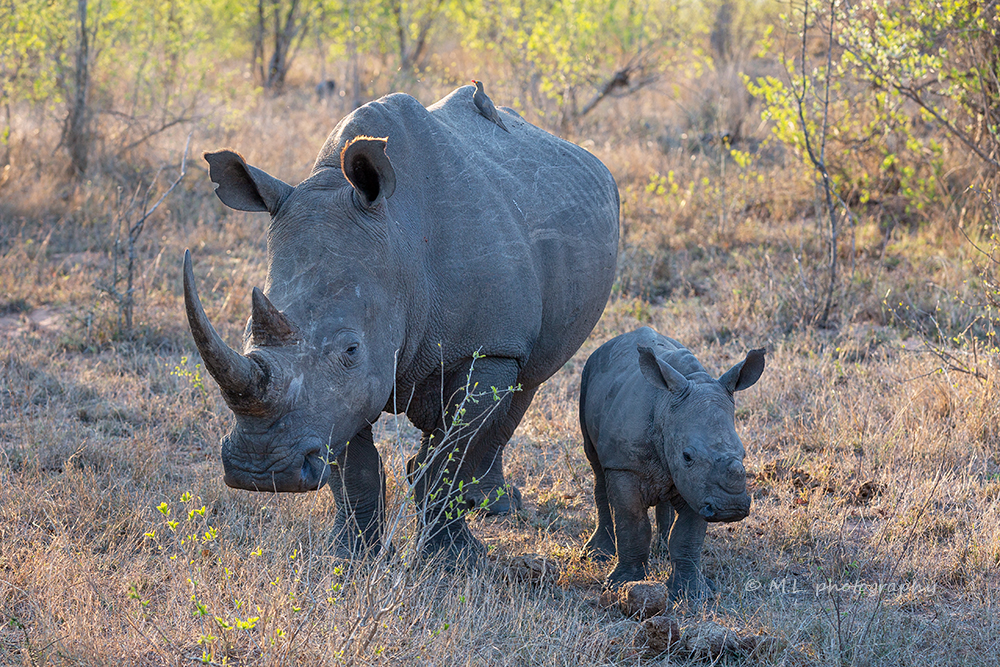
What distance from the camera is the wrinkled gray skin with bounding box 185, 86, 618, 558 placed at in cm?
349

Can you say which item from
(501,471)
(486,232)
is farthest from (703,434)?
(501,471)

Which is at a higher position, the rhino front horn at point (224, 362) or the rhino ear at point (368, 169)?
the rhino ear at point (368, 169)

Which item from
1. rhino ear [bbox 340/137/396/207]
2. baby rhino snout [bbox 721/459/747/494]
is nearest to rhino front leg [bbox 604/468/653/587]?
baby rhino snout [bbox 721/459/747/494]

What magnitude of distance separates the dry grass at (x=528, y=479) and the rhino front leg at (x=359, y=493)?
19 cm

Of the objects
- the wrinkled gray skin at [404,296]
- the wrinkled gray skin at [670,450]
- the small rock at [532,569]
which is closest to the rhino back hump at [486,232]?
the wrinkled gray skin at [404,296]

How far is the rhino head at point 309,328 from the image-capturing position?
11.1 feet

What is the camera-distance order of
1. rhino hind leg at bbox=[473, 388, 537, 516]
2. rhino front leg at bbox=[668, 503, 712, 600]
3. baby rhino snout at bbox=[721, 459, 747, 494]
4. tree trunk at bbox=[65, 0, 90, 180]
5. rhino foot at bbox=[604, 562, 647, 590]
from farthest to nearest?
tree trunk at bbox=[65, 0, 90, 180], rhino hind leg at bbox=[473, 388, 537, 516], rhino foot at bbox=[604, 562, 647, 590], rhino front leg at bbox=[668, 503, 712, 600], baby rhino snout at bbox=[721, 459, 747, 494]

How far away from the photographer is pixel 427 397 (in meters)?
4.59

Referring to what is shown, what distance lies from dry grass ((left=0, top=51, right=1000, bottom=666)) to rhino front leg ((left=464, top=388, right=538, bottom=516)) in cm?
10

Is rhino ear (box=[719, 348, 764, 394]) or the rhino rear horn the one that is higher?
the rhino rear horn

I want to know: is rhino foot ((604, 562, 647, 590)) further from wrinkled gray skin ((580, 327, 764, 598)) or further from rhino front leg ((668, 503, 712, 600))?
rhino front leg ((668, 503, 712, 600))

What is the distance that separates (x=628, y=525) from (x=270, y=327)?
2.00m

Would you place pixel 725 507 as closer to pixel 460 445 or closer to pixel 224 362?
pixel 460 445

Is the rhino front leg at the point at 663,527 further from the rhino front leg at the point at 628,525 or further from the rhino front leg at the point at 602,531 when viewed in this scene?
the rhino front leg at the point at 628,525
